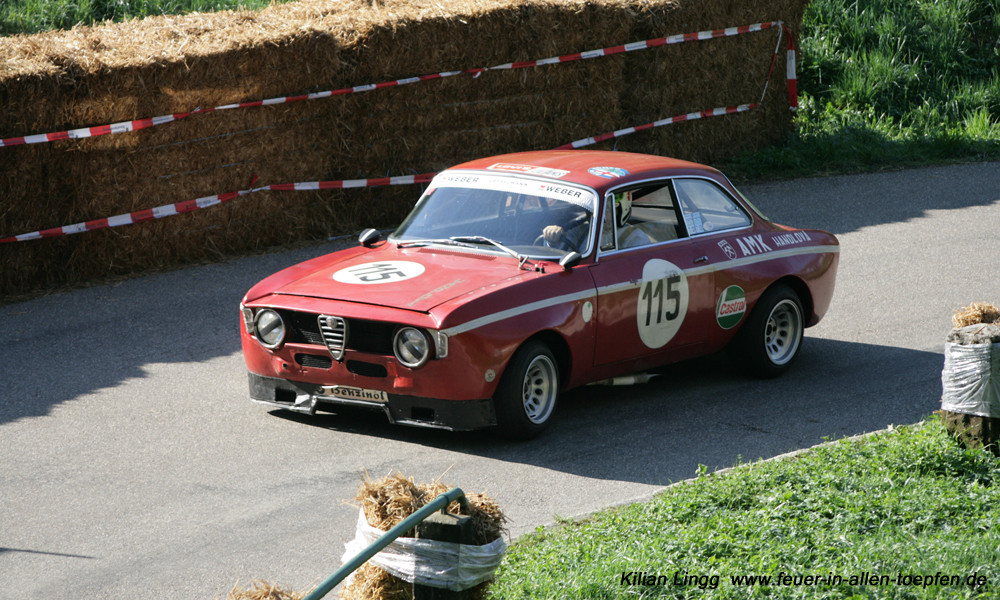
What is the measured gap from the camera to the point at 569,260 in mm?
7324

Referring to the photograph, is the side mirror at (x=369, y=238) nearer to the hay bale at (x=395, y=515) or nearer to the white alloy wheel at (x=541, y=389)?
the white alloy wheel at (x=541, y=389)

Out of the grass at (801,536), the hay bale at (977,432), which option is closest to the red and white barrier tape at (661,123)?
the hay bale at (977,432)

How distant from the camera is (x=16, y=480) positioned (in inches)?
251

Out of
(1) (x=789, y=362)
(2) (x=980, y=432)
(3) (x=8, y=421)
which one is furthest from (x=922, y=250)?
(3) (x=8, y=421)

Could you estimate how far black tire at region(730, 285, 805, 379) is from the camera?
848cm

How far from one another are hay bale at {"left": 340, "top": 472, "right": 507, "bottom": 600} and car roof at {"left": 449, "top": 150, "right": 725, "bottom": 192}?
4302mm

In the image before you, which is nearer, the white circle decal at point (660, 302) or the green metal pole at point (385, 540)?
the green metal pole at point (385, 540)

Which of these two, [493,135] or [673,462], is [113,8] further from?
[673,462]

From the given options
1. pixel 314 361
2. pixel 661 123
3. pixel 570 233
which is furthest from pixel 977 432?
pixel 661 123

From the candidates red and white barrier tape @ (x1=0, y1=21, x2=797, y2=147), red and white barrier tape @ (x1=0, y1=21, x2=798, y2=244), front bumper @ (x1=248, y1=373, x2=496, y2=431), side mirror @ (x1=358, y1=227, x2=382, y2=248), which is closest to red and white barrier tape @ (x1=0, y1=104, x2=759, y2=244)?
red and white barrier tape @ (x1=0, y1=21, x2=798, y2=244)

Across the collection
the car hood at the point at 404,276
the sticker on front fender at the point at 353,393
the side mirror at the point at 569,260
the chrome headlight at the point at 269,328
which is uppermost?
the side mirror at the point at 569,260

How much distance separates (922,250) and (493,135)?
17.1 feet

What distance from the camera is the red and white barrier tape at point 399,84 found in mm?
11000

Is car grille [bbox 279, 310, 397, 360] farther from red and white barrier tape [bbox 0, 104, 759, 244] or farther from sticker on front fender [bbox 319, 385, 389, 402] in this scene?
A: red and white barrier tape [bbox 0, 104, 759, 244]
